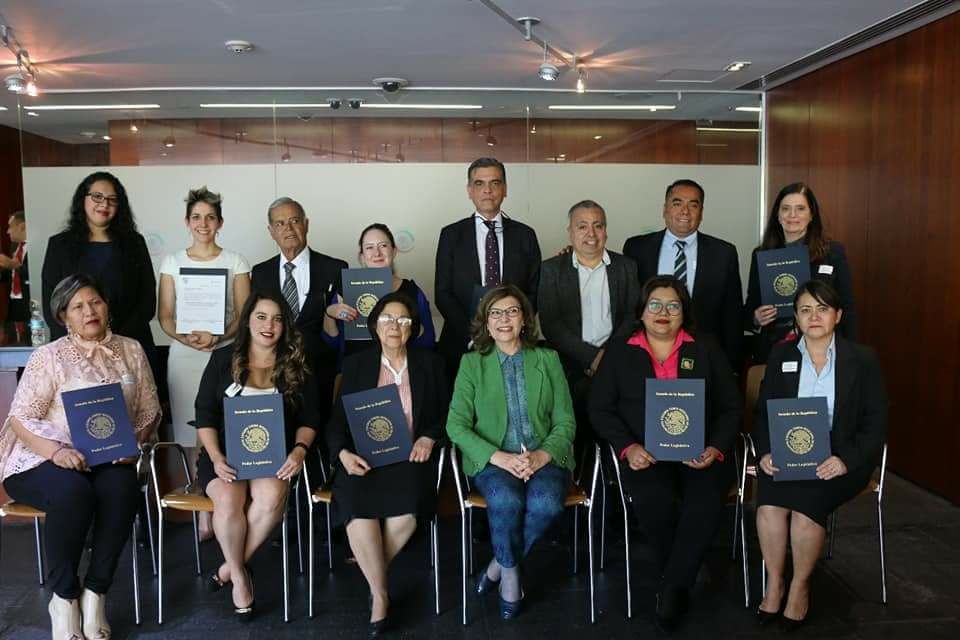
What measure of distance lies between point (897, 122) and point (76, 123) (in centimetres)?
552

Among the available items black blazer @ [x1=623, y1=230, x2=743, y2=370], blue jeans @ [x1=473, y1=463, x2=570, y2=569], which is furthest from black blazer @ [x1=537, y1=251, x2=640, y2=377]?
blue jeans @ [x1=473, y1=463, x2=570, y2=569]

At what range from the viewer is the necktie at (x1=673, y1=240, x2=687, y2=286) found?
4.21 m

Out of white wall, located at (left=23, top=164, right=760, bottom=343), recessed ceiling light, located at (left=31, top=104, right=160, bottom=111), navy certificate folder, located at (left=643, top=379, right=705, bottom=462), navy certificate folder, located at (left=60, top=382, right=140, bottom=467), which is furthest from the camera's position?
white wall, located at (left=23, top=164, right=760, bottom=343)

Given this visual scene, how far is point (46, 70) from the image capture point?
18.9 ft

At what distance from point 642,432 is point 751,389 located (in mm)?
814

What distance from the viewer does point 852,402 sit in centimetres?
325

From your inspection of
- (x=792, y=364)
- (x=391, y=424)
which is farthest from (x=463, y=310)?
(x=792, y=364)

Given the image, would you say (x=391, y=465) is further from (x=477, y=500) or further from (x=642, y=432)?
(x=642, y=432)

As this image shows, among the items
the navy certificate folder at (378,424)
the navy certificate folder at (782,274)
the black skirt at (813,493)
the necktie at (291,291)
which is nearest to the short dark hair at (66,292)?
the necktie at (291,291)

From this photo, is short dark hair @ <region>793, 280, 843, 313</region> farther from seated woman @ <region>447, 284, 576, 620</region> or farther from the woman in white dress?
the woman in white dress

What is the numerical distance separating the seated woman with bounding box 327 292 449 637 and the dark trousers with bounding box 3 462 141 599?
842 mm

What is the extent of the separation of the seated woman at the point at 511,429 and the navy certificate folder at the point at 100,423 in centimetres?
132

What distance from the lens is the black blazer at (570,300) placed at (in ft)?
13.1

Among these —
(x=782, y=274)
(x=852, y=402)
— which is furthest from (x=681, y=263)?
(x=852, y=402)
